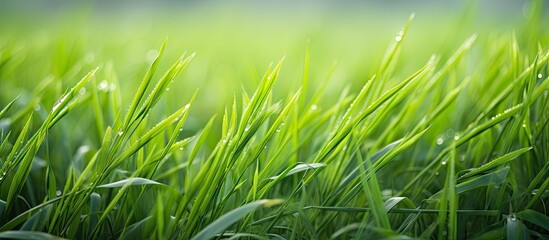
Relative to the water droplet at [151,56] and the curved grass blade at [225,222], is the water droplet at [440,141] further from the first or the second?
the water droplet at [151,56]

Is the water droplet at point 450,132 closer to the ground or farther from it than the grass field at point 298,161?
farther from it

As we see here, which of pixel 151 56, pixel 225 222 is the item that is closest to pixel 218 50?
pixel 151 56

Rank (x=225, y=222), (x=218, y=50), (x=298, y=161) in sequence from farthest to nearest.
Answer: (x=218, y=50) → (x=298, y=161) → (x=225, y=222)

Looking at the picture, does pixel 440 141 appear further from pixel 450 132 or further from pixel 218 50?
pixel 218 50

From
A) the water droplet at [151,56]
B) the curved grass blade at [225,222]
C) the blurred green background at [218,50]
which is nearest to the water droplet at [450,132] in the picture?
the blurred green background at [218,50]

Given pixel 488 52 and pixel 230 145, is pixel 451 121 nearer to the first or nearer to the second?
pixel 488 52

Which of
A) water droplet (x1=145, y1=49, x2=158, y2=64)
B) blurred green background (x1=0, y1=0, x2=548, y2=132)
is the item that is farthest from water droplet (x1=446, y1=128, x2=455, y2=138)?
water droplet (x1=145, y1=49, x2=158, y2=64)

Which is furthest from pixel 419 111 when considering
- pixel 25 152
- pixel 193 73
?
pixel 193 73

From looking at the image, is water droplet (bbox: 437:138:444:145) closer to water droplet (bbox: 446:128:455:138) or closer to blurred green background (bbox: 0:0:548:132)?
water droplet (bbox: 446:128:455:138)

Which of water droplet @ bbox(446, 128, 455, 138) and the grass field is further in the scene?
water droplet @ bbox(446, 128, 455, 138)

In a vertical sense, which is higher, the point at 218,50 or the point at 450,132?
the point at 218,50

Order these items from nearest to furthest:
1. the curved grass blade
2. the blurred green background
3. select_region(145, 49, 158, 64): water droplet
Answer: the curved grass blade → the blurred green background → select_region(145, 49, 158, 64): water droplet
